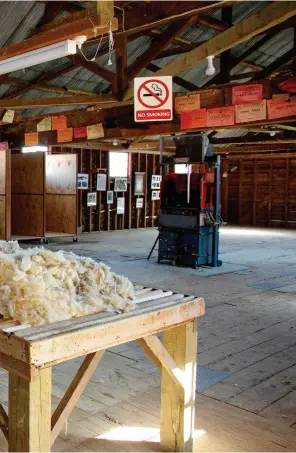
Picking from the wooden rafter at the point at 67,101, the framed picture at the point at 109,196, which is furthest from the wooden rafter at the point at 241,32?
the framed picture at the point at 109,196

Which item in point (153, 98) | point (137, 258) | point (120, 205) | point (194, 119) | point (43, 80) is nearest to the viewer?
point (153, 98)

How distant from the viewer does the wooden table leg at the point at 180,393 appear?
9.25 feet

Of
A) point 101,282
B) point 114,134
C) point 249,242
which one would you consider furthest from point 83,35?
point 249,242

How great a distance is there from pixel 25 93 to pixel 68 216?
3.70m

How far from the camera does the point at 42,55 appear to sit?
439 centimetres

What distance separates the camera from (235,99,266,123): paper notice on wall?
6.74 m

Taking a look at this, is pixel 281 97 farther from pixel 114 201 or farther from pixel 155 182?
pixel 155 182

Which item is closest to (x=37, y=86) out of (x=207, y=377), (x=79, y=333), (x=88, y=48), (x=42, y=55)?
(x=88, y=48)

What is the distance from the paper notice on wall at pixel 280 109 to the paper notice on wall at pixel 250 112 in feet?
0.29

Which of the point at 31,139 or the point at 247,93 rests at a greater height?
the point at 247,93

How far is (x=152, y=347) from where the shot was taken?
2.60 metres

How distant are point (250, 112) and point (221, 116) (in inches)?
18.6

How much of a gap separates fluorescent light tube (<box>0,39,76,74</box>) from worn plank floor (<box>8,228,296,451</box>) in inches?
111

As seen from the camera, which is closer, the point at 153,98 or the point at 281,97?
the point at 281,97
